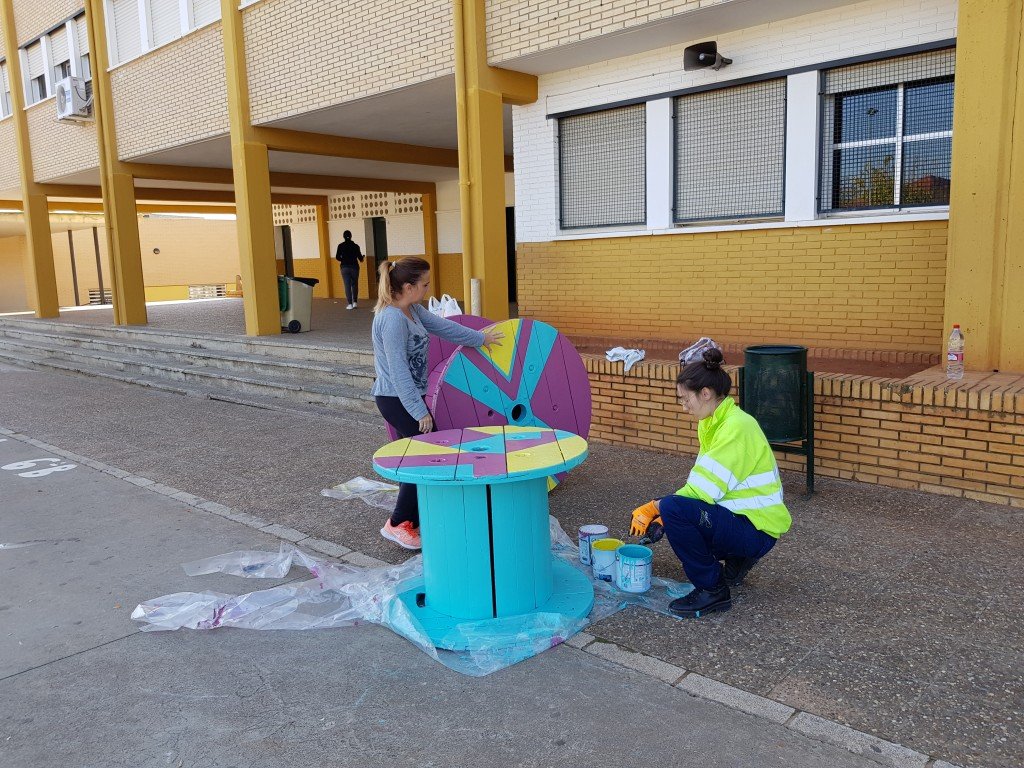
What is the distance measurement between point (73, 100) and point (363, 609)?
16329 mm

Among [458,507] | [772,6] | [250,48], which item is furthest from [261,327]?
[458,507]

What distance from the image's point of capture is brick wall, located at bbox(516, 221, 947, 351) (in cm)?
735

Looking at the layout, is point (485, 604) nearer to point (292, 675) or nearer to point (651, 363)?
point (292, 675)

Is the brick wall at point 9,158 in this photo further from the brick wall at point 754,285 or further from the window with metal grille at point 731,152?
the window with metal grille at point 731,152

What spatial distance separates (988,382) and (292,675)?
4736 millimetres

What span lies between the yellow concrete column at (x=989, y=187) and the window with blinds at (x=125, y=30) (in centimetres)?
1473

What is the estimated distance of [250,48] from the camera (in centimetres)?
1235

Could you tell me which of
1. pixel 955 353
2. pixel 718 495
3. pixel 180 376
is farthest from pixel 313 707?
pixel 180 376

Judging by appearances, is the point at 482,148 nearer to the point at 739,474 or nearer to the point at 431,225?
the point at 739,474

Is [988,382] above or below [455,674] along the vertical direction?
above

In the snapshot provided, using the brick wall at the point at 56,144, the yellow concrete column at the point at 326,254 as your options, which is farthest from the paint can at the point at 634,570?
the yellow concrete column at the point at 326,254

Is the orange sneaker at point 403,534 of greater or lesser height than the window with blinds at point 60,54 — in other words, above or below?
below

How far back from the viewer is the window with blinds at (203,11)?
43.3 feet

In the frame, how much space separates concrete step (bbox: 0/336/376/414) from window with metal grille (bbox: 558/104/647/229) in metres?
3.46
